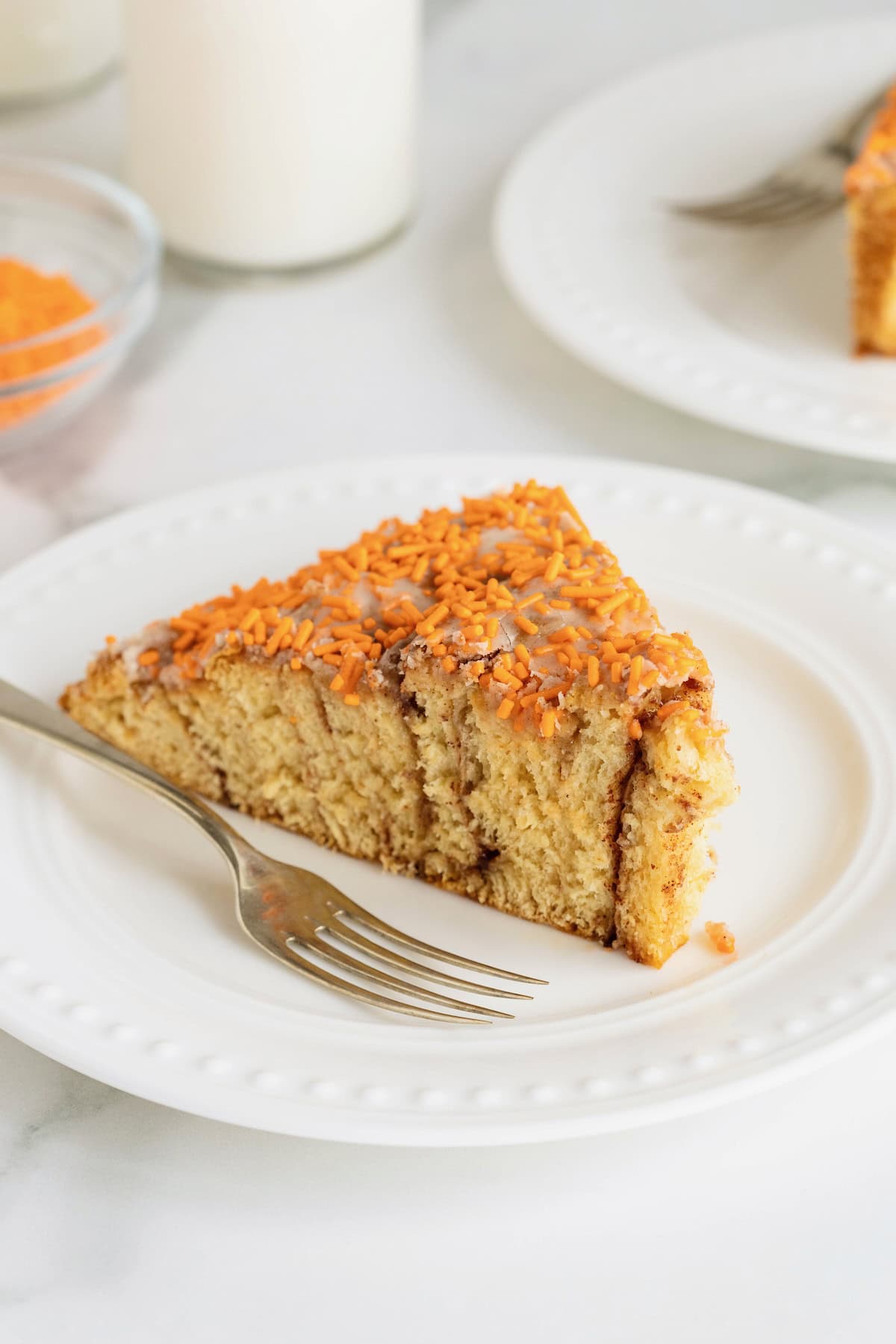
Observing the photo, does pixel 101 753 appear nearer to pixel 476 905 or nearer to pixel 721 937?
pixel 476 905

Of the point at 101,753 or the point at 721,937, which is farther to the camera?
the point at 101,753

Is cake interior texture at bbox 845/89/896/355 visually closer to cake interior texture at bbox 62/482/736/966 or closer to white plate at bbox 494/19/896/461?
white plate at bbox 494/19/896/461

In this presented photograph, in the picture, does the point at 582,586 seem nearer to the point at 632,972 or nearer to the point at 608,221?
the point at 632,972

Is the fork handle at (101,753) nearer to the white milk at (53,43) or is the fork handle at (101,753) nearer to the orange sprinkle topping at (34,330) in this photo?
the orange sprinkle topping at (34,330)

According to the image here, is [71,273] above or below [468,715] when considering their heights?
below

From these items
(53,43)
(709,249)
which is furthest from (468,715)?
(53,43)

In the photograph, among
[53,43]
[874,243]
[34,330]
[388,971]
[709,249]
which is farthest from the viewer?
[53,43]

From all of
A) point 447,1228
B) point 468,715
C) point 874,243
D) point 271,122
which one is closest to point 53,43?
point 271,122

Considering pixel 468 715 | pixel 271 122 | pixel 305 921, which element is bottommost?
pixel 305 921

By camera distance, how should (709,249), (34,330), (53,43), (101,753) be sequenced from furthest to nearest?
(53,43)
(709,249)
(34,330)
(101,753)
